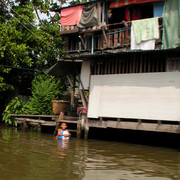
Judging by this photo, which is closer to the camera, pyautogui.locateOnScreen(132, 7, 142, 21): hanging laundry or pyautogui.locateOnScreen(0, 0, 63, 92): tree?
pyautogui.locateOnScreen(132, 7, 142, 21): hanging laundry

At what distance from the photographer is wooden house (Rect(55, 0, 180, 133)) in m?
9.92

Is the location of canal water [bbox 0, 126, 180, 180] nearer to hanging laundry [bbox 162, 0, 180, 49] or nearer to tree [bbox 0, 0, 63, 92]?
hanging laundry [bbox 162, 0, 180, 49]

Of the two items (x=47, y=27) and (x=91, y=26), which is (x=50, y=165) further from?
(x=47, y=27)

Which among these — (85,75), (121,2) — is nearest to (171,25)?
(121,2)

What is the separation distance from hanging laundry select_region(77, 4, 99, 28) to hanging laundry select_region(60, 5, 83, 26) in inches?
9.6

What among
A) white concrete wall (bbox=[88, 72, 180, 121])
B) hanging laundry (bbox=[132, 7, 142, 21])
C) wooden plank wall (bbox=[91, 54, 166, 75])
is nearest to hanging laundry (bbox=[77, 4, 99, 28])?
hanging laundry (bbox=[132, 7, 142, 21])

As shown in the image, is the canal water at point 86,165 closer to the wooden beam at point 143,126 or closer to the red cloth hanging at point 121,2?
the wooden beam at point 143,126

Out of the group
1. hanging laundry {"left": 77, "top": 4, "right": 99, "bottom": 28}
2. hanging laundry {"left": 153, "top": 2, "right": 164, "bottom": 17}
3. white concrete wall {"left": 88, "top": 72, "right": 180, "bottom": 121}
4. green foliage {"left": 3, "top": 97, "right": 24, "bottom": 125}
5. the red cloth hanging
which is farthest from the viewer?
green foliage {"left": 3, "top": 97, "right": 24, "bottom": 125}

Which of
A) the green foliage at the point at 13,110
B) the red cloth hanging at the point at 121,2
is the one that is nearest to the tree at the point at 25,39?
the green foliage at the point at 13,110

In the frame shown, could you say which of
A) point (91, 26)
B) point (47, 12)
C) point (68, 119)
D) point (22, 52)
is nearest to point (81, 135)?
point (68, 119)

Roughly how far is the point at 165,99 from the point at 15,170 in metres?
6.34

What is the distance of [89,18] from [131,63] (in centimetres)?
332

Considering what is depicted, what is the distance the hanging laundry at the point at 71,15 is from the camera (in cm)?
1295

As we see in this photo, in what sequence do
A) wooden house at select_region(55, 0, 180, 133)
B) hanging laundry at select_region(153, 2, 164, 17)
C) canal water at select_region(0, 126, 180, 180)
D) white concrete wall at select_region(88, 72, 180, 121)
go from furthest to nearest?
hanging laundry at select_region(153, 2, 164, 17), wooden house at select_region(55, 0, 180, 133), white concrete wall at select_region(88, 72, 180, 121), canal water at select_region(0, 126, 180, 180)
